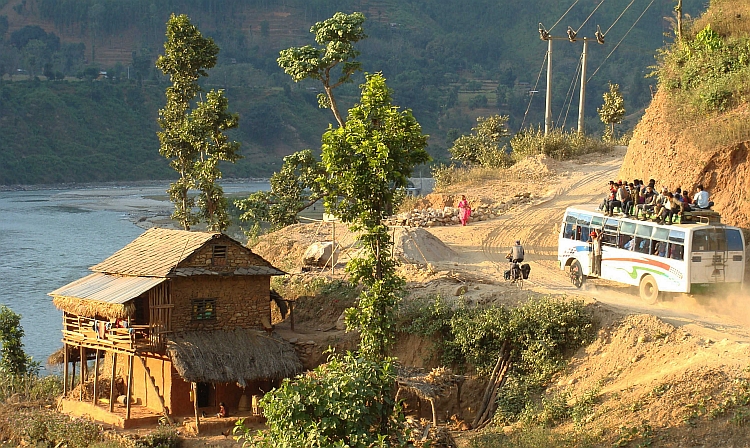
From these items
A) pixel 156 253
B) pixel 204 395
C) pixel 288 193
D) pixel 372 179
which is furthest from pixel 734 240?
pixel 288 193

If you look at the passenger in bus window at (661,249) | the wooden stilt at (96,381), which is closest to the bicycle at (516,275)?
the passenger in bus window at (661,249)

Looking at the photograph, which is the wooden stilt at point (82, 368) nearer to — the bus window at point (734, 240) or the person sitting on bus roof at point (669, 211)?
the person sitting on bus roof at point (669, 211)

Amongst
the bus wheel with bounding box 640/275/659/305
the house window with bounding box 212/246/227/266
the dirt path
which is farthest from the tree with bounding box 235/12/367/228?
the bus wheel with bounding box 640/275/659/305

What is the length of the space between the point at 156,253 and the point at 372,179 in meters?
8.25

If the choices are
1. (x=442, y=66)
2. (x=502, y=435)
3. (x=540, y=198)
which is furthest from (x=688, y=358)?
(x=442, y=66)

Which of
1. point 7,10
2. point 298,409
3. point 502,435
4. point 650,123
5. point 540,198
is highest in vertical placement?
point 7,10

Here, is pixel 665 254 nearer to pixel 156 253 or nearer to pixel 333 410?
pixel 333 410

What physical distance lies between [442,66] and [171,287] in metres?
116

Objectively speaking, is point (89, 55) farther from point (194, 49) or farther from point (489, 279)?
point (489, 279)

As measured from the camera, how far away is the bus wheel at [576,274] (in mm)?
26188

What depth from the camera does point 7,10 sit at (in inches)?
5497

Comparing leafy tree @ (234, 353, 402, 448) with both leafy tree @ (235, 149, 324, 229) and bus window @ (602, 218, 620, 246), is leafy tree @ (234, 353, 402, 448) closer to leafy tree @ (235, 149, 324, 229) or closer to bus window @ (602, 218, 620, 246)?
bus window @ (602, 218, 620, 246)

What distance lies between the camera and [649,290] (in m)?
24.0

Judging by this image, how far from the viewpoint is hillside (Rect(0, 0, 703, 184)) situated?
10075 cm
